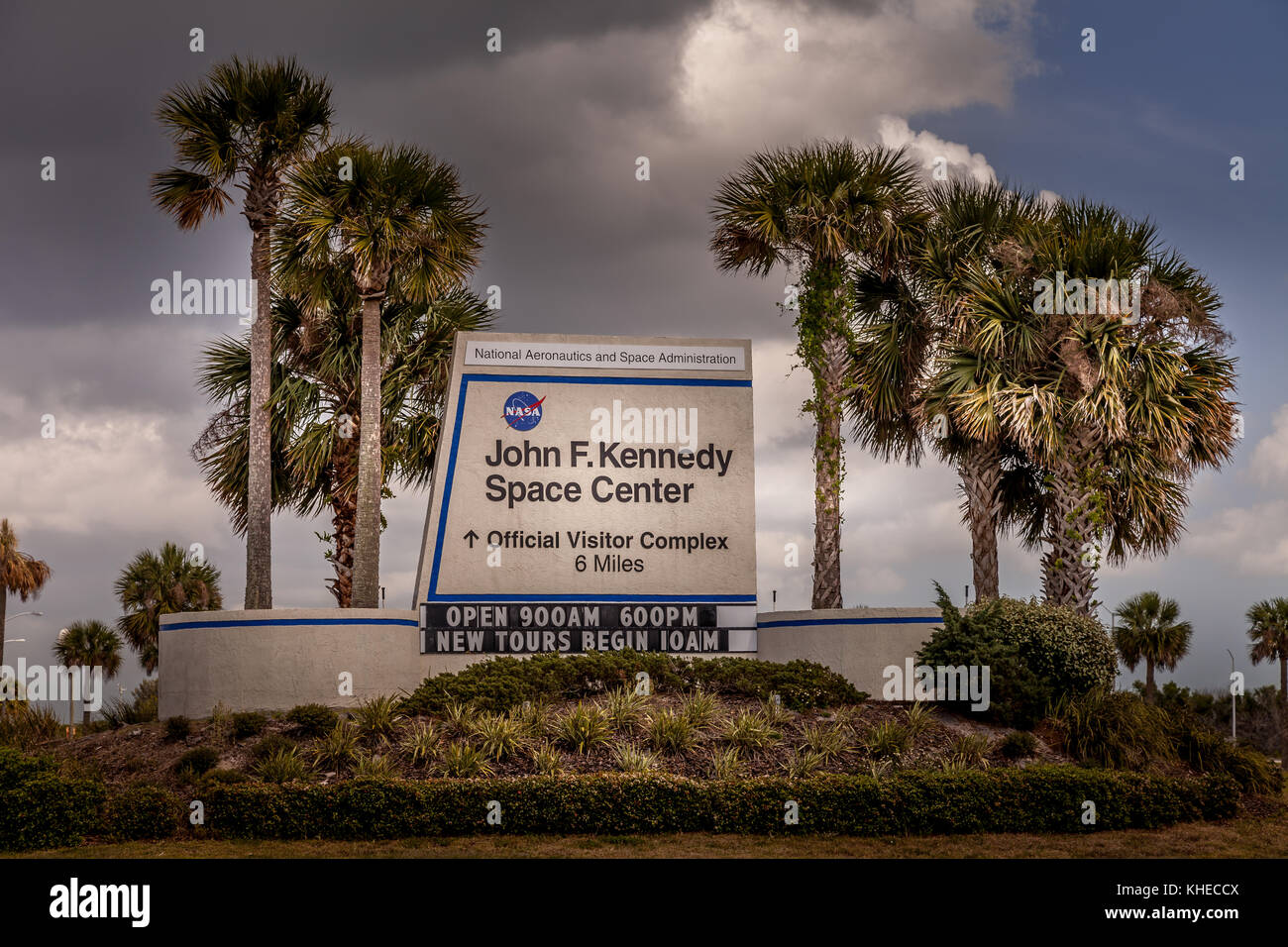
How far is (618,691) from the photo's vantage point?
58.0 feet

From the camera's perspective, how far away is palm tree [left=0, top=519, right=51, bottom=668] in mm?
39094

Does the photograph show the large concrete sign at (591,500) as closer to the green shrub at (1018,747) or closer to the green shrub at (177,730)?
the green shrub at (177,730)

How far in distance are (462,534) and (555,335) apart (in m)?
3.81

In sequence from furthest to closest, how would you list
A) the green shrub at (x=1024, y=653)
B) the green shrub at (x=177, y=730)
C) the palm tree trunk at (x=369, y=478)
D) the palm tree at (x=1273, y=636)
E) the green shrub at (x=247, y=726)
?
the palm tree at (x=1273, y=636) < the palm tree trunk at (x=369, y=478) < the green shrub at (x=1024, y=653) < the green shrub at (x=177, y=730) < the green shrub at (x=247, y=726)

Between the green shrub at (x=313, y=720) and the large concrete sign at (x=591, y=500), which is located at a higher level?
the large concrete sign at (x=591, y=500)

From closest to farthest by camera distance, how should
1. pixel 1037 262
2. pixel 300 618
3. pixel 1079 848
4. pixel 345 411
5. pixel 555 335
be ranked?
pixel 1079 848
pixel 300 618
pixel 555 335
pixel 1037 262
pixel 345 411

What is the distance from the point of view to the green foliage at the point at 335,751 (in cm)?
1588

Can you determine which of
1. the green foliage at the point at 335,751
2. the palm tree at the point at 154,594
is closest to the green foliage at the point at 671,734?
the green foliage at the point at 335,751

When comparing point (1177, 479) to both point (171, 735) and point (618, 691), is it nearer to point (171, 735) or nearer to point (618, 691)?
point (618, 691)

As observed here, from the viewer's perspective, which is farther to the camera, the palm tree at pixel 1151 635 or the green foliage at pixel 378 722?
the palm tree at pixel 1151 635

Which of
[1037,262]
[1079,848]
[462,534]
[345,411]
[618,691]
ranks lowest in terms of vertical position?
[1079,848]

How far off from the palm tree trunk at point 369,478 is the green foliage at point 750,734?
31.6ft

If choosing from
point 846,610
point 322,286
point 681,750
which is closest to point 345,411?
point 322,286

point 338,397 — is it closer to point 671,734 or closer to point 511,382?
point 511,382
